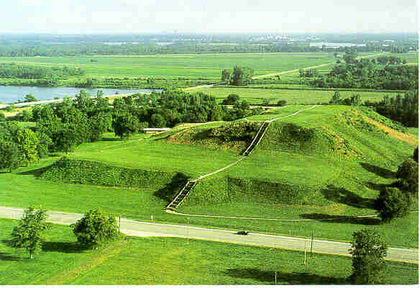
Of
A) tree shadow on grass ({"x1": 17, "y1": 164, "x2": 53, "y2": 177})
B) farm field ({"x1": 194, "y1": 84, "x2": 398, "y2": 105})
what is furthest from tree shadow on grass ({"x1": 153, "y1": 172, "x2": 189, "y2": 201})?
farm field ({"x1": 194, "y1": 84, "x2": 398, "y2": 105})

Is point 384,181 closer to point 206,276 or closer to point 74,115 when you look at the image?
point 206,276

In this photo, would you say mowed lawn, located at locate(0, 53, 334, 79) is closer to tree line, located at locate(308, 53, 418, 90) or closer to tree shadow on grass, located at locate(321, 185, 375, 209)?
tree line, located at locate(308, 53, 418, 90)

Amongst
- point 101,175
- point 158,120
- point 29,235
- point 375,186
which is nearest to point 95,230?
point 29,235

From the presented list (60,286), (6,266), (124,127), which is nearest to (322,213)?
(60,286)

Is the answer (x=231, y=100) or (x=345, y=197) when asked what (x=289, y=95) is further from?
(x=345, y=197)

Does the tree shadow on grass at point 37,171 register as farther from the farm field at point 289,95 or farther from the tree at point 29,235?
the farm field at point 289,95
